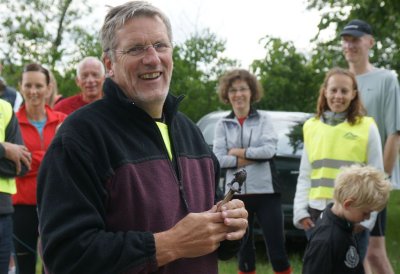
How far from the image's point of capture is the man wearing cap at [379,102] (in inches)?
226

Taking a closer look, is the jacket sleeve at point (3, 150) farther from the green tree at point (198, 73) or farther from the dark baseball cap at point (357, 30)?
the green tree at point (198, 73)

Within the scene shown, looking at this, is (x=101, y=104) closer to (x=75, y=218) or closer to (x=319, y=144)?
(x=75, y=218)

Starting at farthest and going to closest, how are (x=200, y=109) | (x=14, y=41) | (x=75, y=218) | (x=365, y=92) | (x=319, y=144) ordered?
(x=14, y=41) → (x=200, y=109) → (x=365, y=92) → (x=319, y=144) → (x=75, y=218)

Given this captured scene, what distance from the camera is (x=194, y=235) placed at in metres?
2.43

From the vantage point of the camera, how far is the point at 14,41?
74.9 ft

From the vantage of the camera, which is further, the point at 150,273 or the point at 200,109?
the point at 200,109

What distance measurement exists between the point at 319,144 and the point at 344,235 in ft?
3.91

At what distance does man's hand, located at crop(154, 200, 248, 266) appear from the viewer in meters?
2.41

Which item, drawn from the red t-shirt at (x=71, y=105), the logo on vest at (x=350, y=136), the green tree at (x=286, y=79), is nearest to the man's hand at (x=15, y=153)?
the red t-shirt at (x=71, y=105)

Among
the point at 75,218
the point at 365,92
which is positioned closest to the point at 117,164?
the point at 75,218

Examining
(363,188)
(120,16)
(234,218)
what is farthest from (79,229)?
(363,188)

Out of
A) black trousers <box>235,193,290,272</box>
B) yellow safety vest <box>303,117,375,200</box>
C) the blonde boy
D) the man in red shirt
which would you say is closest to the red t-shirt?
the man in red shirt

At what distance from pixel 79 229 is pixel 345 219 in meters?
2.58

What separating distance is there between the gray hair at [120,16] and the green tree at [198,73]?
28.9 feet
